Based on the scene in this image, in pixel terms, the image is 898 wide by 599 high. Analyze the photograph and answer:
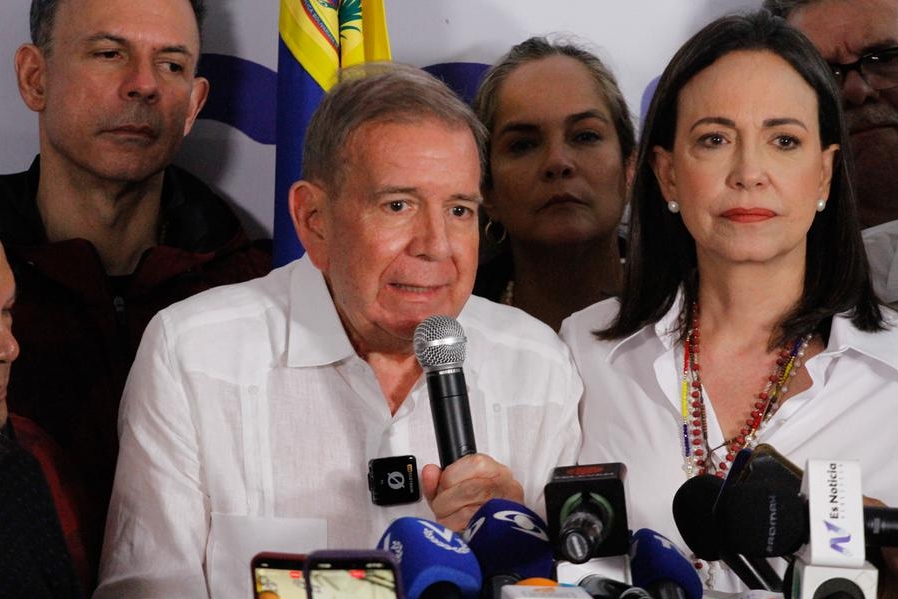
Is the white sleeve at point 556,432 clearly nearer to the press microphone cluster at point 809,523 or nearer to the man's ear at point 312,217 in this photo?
the man's ear at point 312,217

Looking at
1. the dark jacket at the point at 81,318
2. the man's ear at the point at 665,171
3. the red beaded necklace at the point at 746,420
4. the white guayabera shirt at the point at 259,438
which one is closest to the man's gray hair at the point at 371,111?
the white guayabera shirt at the point at 259,438

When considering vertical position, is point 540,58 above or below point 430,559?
above

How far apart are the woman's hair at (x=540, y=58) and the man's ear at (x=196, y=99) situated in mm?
818

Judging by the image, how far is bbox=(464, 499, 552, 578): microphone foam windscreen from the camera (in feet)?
5.82

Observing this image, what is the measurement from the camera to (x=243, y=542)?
2533 mm

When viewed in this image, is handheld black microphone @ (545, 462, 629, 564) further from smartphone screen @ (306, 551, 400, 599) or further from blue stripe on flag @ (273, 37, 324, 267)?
blue stripe on flag @ (273, 37, 324, 267)

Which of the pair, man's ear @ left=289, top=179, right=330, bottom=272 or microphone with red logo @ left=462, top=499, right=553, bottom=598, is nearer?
microphone with red logo @ left=462, top=499, right=553, bottom=598

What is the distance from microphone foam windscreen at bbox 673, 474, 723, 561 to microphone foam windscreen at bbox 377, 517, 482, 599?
41cm

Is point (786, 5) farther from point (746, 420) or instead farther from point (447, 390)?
point (447, 390)

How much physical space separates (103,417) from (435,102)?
Result: 1.23m

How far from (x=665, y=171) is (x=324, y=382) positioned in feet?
3.07

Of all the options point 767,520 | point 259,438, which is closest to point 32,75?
point 259,438

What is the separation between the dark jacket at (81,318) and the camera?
10.2 feet

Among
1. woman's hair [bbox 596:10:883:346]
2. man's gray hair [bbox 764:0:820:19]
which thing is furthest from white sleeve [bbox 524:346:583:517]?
man's gray hair [bbox 764:0:820:19]
